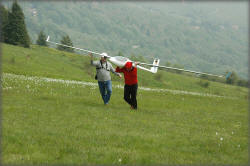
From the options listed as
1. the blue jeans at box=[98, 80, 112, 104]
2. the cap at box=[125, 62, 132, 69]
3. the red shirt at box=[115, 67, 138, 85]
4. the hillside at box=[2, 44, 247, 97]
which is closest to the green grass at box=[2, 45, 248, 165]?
the blue jeans at box=[98, 80, 112, 104]

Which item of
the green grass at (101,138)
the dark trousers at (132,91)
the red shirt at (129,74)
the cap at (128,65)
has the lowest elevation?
the green grass at (101,138)

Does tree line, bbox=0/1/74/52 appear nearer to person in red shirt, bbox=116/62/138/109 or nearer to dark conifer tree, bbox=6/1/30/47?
dark conifer tree, bbox=6/1/30/47

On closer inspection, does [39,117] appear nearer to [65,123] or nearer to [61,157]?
[65,123]

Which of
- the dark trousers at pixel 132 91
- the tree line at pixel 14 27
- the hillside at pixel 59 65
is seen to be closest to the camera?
the dark trousers at pixel 132 91

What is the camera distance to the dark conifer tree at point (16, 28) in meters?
87.4

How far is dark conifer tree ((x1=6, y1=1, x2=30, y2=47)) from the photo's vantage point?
87375mm

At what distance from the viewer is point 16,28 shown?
298 ft

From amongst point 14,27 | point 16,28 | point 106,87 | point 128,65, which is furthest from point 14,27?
point 128,65

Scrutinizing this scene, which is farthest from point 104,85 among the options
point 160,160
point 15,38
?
point 15,38

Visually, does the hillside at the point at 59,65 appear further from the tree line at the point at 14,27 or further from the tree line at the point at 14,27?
the tree line at the point at 14,27

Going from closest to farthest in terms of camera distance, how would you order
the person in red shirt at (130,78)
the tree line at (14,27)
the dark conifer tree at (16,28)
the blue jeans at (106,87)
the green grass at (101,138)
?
1. the green grass at (101,138)
2. the person in red shirt at (130,78)
3. the blue jeans at (106,87)
4. the tree line at (14,27)
5. the dark conifer tree at (16,28)

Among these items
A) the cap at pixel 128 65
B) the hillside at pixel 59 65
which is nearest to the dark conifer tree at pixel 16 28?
the hillside at pixel 59 65

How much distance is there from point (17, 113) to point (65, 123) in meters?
2.41

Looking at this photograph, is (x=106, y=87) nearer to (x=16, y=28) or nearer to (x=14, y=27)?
(x=14, y=27)
